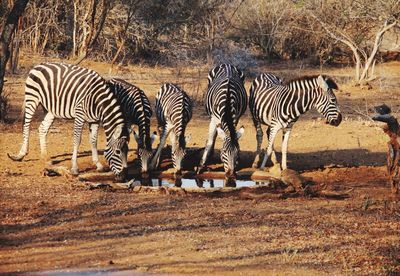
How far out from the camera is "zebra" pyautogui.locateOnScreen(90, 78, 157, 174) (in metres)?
13.5

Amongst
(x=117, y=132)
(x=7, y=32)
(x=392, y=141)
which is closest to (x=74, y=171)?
(x=117, y=132)

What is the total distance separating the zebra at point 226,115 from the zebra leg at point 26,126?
2926mm

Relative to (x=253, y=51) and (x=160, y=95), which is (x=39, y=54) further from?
(x=160, y=95)

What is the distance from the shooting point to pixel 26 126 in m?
14.0

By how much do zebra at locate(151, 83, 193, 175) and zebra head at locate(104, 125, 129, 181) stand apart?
77 cm

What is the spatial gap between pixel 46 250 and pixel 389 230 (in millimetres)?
3914

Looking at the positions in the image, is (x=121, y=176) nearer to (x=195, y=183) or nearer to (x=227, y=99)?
(x=195, y=183)

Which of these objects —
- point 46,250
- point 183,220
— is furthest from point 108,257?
point 183,220

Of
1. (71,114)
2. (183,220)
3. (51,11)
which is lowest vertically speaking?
(183,220)

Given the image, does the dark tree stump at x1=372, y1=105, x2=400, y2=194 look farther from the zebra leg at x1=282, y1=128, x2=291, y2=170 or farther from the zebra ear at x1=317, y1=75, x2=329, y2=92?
the zebra ear at x1=317, y1=75, x2=329, y2=92

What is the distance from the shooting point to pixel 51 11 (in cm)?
2523

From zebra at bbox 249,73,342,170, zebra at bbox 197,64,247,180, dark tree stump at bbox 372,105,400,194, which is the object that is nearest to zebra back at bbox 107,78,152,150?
zebra at bbox 197,64,247,180

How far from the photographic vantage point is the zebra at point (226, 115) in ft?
44.1

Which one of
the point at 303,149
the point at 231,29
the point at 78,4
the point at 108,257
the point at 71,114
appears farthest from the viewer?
the point at 231,29
